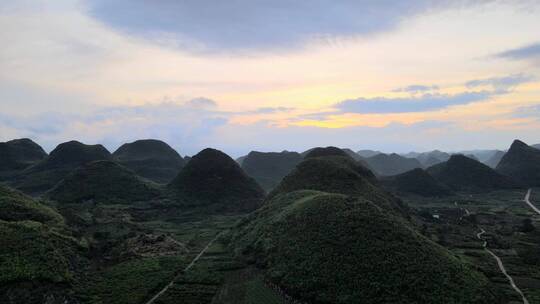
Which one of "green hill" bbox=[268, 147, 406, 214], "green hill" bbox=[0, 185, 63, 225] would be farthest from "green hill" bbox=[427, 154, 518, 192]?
"green hill" bbox=[0, 185, 63, 225]

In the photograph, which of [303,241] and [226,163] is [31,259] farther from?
[226,163]

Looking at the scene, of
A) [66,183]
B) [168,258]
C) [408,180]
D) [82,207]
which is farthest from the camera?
[408,180]

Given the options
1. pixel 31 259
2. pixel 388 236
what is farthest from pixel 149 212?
pixel 388 236

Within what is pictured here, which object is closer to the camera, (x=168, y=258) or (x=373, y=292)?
(x=373, y=292)

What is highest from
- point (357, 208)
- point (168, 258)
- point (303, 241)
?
point (357, 208)

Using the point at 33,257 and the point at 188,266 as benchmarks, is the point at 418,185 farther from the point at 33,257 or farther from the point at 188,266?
the point at 33,257

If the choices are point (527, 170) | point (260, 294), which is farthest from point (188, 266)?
point (527, 170)

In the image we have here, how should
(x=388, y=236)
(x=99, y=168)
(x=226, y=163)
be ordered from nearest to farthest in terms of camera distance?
(x=388, y=236) < (x=99, y=168) < (x=226, y=163)

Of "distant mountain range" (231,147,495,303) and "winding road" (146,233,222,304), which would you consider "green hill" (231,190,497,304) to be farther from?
"winding road" (146,233,222,304)
